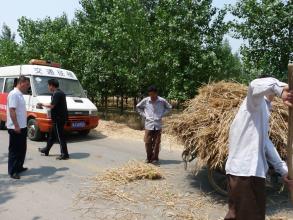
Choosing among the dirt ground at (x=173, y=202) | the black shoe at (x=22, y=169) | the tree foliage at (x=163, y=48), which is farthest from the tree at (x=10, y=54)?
the dirt ground at (x=173, y=202)

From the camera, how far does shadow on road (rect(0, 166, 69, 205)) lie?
19.1 ft

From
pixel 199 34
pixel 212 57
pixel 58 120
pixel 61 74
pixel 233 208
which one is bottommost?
pixel 233 208

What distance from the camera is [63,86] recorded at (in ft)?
38.9

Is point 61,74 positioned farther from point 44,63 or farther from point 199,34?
point 199,34

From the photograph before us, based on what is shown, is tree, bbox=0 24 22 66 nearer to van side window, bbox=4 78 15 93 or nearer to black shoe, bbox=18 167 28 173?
van side window, bbox=4 78 15 93

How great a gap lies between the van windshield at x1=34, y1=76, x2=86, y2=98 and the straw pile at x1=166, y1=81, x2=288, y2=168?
6035 mm

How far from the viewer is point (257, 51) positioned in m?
10.8

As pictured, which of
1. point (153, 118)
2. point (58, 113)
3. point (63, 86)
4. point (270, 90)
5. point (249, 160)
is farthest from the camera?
point (63, 86)

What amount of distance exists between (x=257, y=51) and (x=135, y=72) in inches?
202

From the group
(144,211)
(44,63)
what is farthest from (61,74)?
(144,211)

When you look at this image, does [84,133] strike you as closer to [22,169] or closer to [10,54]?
[22,169]

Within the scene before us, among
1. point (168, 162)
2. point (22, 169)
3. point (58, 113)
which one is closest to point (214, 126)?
point (168, 162)

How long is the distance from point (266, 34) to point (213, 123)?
239 inches

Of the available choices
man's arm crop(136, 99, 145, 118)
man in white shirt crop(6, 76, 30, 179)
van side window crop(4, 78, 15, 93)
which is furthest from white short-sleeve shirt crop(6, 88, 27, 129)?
van side window crop(4, 78, 15, 93)
